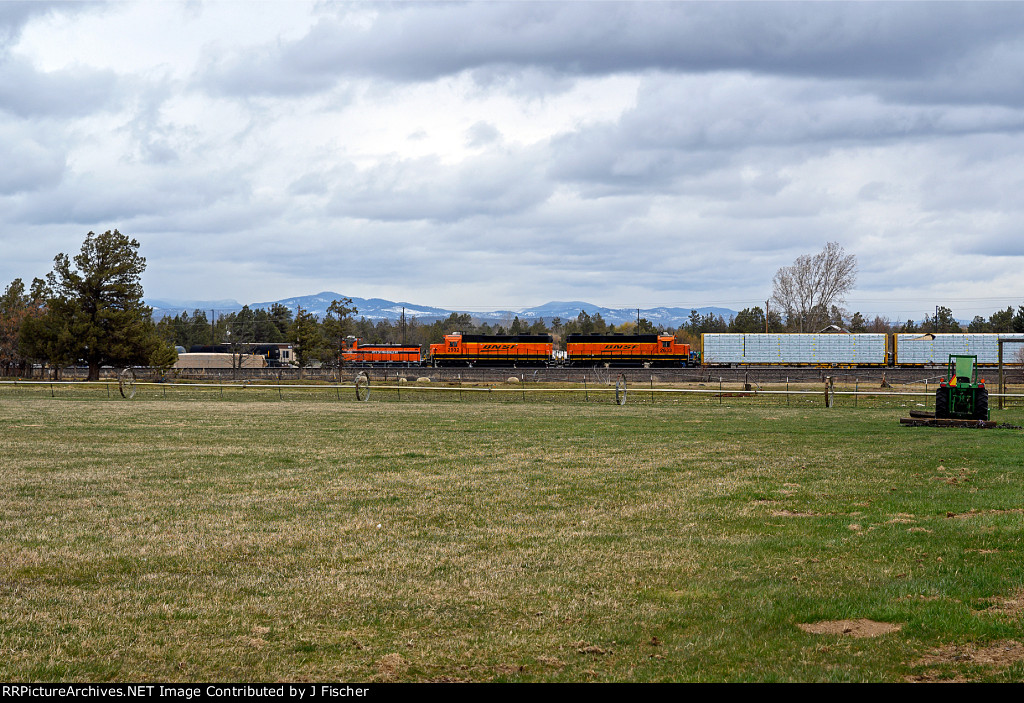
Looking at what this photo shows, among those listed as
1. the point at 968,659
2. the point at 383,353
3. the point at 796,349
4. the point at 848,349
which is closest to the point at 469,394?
the point at 968,659

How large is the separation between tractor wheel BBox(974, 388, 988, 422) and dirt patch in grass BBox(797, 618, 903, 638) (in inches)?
913

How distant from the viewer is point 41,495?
44.7 feet

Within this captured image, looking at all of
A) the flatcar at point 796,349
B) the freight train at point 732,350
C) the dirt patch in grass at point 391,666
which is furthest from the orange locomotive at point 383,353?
the dirt patch in grass at point 391,666

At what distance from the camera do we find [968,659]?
21.4 feet

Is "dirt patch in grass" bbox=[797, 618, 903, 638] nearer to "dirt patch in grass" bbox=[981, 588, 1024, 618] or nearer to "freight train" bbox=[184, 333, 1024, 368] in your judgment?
"dirt patch in grass" bbox=[981, 588, 1024, 618]

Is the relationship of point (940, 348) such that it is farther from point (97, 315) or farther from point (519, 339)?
point (97, 315)

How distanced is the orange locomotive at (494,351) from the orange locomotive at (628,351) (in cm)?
361

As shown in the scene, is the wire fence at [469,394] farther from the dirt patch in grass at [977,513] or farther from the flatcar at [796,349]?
the flatcar at [796,349]

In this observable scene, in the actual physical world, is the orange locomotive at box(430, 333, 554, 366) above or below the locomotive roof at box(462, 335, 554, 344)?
below

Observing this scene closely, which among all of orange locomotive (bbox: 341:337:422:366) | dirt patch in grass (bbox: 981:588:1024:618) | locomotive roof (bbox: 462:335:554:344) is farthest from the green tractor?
orange locomotive (bbox: 341:337:422:366)

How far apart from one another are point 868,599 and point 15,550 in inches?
363

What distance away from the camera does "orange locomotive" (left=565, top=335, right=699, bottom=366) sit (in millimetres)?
91625

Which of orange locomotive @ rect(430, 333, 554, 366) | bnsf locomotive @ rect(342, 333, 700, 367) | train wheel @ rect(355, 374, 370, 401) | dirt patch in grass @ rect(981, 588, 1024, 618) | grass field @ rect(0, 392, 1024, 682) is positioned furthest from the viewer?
orange locomotive @ rect(430, 333, 554, 366)

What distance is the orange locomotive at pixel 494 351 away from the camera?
3684 inches
